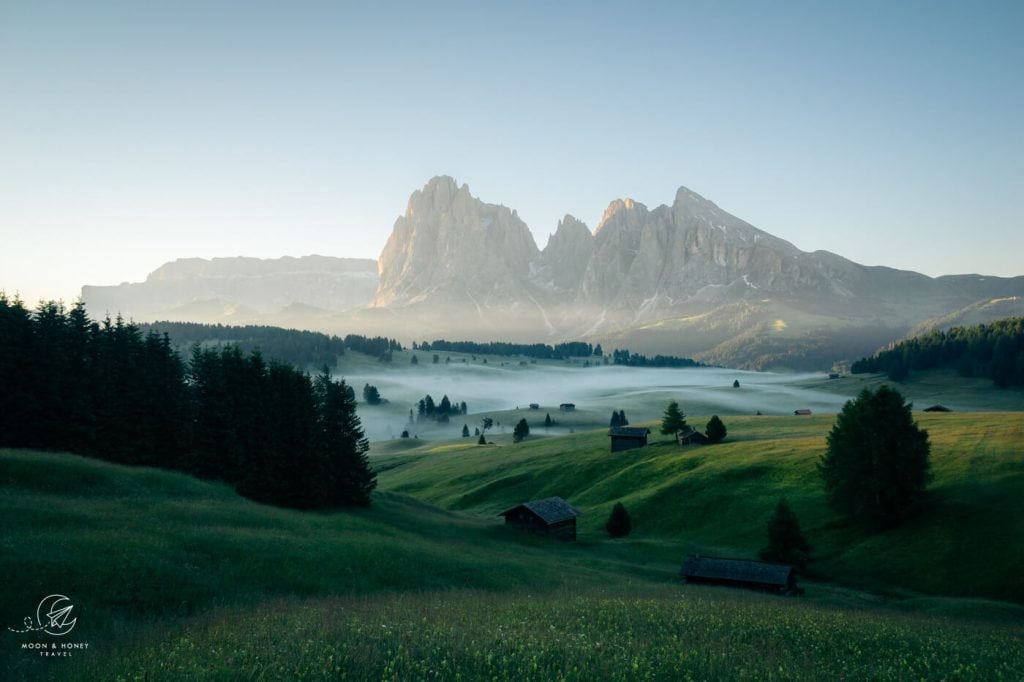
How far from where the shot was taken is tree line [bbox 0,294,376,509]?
4775 centimetres

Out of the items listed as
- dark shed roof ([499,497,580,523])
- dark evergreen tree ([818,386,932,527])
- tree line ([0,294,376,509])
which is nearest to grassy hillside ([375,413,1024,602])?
dark evergreen tree ([818,386,932,527])

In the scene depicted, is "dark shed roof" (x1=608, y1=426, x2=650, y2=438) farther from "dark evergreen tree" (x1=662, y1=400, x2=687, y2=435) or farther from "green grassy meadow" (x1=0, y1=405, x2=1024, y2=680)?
"green grassy meadow" (x1=0, y1=405, x2=1024, y2=680)

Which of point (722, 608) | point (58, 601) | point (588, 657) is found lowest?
point (722, 608)

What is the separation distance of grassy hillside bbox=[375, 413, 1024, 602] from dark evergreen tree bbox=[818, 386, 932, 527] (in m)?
2.23

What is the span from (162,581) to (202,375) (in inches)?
1495

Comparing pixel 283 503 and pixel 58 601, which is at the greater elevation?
pixel 58 601

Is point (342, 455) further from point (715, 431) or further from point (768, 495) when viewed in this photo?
point (715, 431)

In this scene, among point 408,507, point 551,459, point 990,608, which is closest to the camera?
point 990,608

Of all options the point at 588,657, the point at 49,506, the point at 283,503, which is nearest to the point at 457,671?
the point at 588,657

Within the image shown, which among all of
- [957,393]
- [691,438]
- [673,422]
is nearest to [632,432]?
[673,422]

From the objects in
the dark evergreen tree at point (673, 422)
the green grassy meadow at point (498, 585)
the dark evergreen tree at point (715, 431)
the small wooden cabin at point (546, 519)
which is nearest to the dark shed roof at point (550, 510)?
the small wooden cabin at point (546, 519)

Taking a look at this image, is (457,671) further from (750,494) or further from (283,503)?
(750,494)

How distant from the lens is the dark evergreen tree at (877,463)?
59.1 metres

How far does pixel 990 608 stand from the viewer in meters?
39.8
